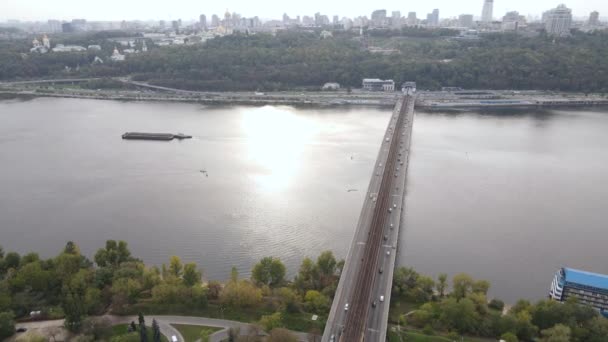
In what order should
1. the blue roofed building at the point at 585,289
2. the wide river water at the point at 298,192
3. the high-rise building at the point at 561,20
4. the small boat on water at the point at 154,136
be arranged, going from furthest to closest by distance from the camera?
the high-rise building at the point at 561,20, the small boat on water at the point at 154,136, the wide river water at the point at 298,192, the blue roofed building at the point at 585,289

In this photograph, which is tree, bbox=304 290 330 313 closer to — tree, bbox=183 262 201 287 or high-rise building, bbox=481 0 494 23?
tree, bbox=183 262 201 287

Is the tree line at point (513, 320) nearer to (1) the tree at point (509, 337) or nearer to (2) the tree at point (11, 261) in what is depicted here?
(1) the tree at point (509, 337)

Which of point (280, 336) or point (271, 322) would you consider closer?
point (280, 336)

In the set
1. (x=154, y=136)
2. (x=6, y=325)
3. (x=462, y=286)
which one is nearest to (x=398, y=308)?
(x=462, y=286)

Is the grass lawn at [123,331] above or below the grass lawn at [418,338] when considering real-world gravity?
below

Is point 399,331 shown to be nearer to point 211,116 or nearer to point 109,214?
point 109,214

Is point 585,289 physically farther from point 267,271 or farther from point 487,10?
point 487,10

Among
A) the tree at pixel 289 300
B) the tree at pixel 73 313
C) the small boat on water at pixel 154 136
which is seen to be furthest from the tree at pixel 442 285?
the small boat on water at pixel 154 136
